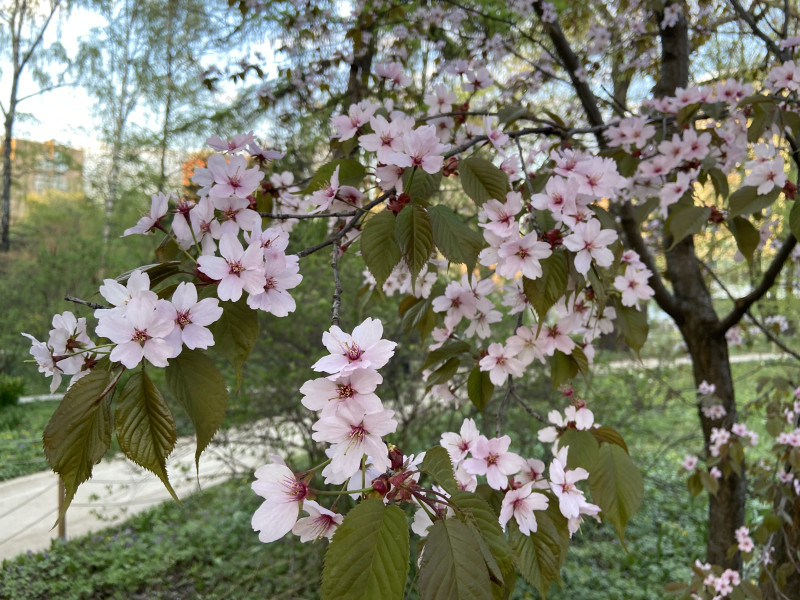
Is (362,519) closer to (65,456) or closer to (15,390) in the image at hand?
(65,456)

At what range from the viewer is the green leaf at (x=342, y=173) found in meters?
0.77

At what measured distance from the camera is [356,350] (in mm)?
467

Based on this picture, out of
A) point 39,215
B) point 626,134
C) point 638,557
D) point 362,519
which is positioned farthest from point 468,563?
point 39,215

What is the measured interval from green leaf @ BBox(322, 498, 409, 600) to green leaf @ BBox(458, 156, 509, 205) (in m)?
0.46

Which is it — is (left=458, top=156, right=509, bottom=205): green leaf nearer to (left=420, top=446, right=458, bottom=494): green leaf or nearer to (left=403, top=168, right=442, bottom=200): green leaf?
(left=403, top=168, right=442, bottom=200): green leaf

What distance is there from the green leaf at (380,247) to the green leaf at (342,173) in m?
0.16

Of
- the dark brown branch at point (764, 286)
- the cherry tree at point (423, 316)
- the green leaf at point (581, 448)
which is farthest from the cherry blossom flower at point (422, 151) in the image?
the dark brown branch at point (764, 286)

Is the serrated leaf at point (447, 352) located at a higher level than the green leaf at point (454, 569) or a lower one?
higher

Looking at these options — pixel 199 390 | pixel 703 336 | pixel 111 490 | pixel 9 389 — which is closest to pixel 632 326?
pixel 199 390

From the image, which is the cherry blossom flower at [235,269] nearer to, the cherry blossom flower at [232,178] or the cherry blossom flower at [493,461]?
the cherry blossom flower at [232,178]

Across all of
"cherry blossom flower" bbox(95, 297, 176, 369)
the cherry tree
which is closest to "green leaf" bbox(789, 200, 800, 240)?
the cherry tree

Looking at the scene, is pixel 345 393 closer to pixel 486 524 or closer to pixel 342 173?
pixel 486 524

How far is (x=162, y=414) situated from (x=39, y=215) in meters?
8.35

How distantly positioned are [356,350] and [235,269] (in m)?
0.15
